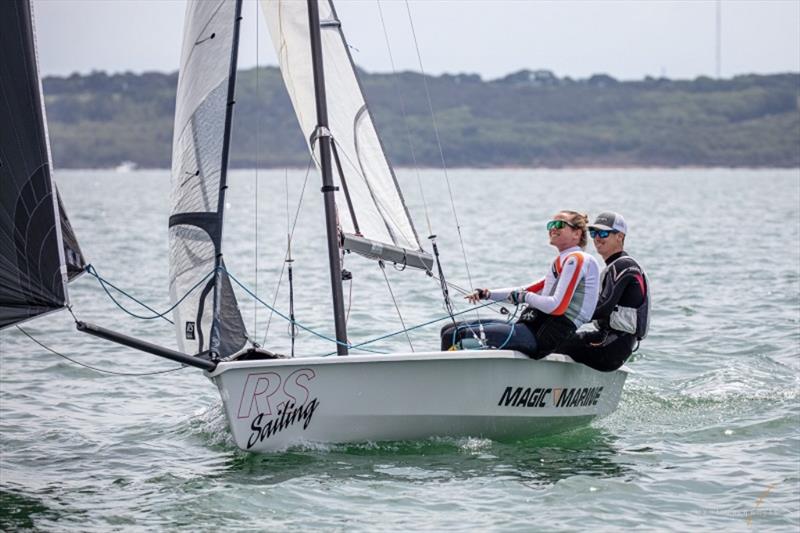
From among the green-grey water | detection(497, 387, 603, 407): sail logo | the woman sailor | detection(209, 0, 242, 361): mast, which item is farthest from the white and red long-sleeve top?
detection(209, 0, 242, 361): mast

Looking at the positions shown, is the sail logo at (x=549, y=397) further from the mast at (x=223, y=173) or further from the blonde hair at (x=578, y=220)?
the mast at (x=223, y=173)

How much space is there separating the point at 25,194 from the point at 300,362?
1947 millimetres

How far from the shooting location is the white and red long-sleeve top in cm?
832

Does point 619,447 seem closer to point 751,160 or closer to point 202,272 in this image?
point 202,272

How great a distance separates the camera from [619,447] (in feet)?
28.8

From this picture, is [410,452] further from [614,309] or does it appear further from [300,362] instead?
[614,309]

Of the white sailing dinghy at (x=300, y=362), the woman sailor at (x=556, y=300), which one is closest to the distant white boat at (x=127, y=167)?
the white sailing dinghy at (x=300, y=362)

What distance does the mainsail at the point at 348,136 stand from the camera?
30.0 ft

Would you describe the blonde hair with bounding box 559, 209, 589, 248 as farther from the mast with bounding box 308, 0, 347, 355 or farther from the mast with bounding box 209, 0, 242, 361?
the mast with bounding box 209, 0, 242, 361

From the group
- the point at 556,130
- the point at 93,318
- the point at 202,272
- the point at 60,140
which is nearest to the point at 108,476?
the point at 202,272


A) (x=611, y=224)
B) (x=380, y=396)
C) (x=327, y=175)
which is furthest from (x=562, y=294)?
(x=327, y=175)

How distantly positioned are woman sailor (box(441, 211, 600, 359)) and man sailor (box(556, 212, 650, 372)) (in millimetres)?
267

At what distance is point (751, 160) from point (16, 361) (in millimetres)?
117572

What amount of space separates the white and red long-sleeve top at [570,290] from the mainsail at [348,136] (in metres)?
1.10
